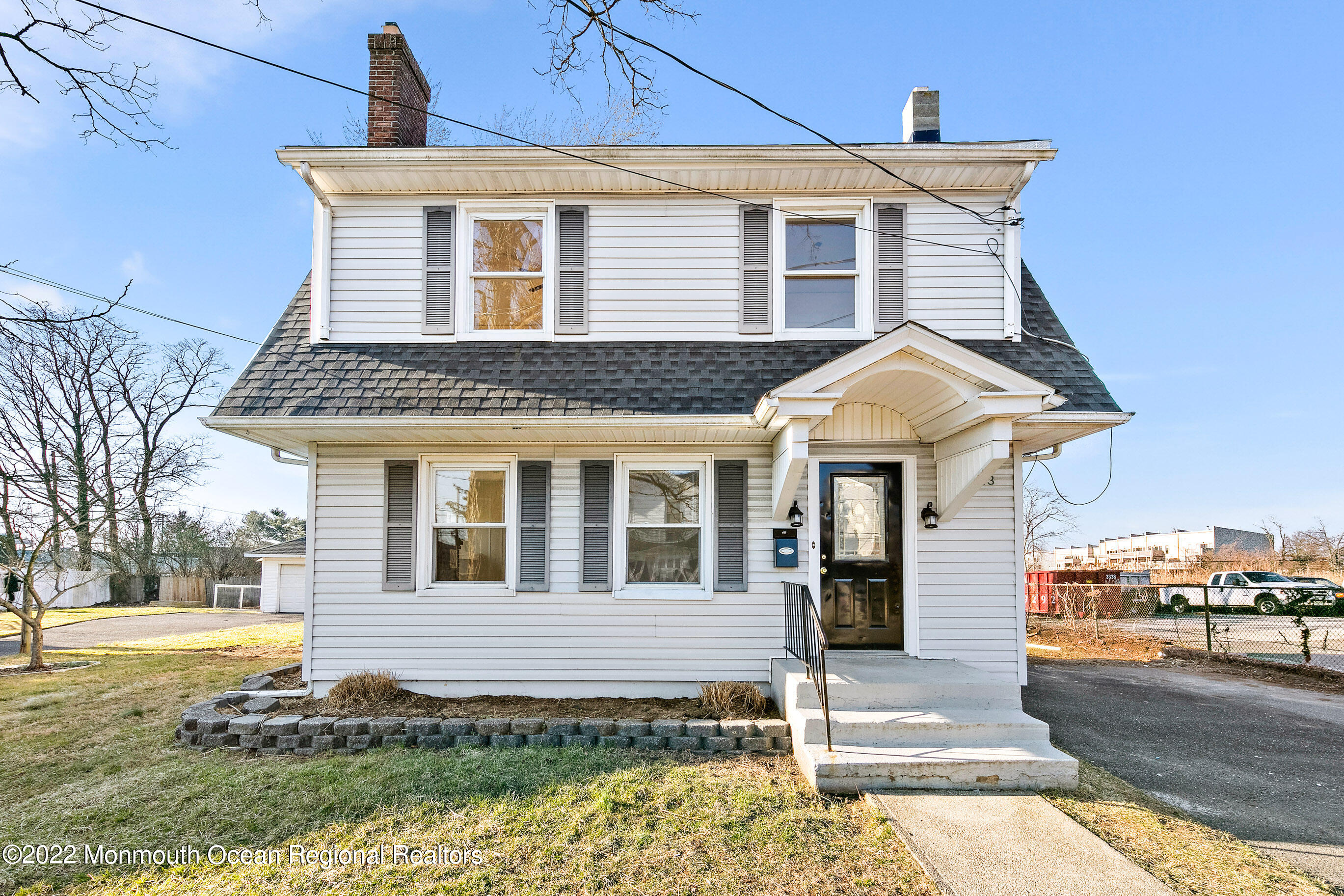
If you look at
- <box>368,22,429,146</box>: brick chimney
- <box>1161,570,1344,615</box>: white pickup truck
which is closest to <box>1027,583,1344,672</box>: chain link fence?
<box>1161,570,1344,615</box>: white pickup truck

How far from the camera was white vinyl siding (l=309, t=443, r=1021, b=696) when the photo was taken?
6.45 m

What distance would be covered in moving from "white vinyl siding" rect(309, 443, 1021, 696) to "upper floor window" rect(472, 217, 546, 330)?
6.23 feet

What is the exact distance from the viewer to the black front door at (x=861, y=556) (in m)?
6.64

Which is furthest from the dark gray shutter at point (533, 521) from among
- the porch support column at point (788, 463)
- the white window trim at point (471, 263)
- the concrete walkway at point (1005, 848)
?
the concrete walkway at point (1005, 848)

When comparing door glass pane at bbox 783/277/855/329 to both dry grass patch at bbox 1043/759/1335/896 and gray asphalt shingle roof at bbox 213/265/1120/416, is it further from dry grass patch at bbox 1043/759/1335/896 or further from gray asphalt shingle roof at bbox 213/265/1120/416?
dry grass patch at bbox 1043/759/1335/896

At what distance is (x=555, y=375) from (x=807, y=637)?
334 cm

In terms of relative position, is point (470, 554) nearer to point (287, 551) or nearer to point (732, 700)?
point (732, 700)

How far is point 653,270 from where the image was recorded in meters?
6.88

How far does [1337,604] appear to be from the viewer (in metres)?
18.2

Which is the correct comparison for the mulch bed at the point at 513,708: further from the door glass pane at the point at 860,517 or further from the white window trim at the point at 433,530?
the door glass pane at the point at 860,517

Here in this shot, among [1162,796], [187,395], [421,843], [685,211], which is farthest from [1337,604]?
[187,395]

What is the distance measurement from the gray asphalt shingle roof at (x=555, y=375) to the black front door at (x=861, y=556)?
1.29m

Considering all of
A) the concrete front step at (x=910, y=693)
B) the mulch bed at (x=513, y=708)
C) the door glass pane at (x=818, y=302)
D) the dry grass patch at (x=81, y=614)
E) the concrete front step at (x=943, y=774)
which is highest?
the door glass pane at (x=818, y=302)

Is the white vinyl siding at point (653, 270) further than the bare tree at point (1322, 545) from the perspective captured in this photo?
No
